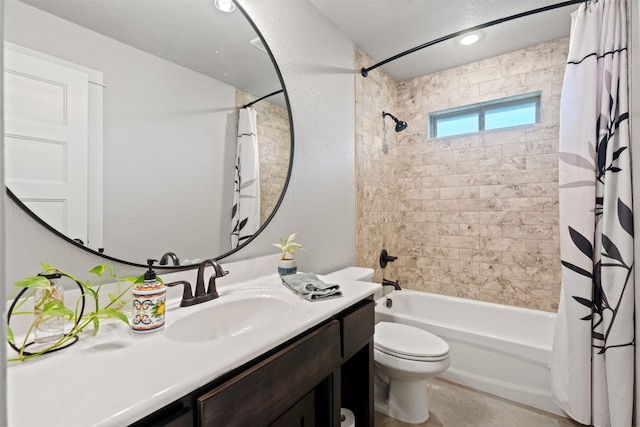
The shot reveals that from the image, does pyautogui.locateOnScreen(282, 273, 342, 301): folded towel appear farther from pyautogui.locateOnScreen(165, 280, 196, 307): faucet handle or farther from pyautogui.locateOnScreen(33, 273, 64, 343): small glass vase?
pyautogui.locateOnScreen(33, 273, 64, 343): small glass vase

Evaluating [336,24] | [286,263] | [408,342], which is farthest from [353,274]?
[336,24]

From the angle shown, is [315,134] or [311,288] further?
[315,134]

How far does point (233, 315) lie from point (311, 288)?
0.33 m

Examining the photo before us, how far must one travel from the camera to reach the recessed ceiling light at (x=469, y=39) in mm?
2223

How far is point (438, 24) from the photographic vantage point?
209 centimetres

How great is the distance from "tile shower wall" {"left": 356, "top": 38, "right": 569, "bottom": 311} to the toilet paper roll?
3.83 ft

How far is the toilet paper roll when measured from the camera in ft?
4.40

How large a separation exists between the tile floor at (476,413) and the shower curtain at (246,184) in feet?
4.60

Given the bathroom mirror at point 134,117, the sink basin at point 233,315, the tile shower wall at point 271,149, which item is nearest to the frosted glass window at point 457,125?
the tile shower wall at point 271,149

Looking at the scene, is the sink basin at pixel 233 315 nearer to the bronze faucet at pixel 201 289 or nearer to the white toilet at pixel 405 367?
the bronze faucet at pixel 201 289

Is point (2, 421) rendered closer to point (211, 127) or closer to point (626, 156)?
point (211, 127)

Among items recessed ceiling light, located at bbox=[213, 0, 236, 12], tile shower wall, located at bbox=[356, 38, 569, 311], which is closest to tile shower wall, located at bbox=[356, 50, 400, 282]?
tile shower wall, located at bbox=[356, 38, 569, 311]

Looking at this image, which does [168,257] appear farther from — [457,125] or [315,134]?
[457,125]

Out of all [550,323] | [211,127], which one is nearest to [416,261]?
[550,323]
